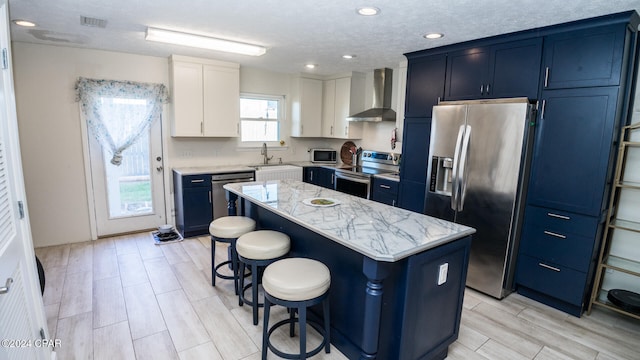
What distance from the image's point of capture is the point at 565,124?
2703mm

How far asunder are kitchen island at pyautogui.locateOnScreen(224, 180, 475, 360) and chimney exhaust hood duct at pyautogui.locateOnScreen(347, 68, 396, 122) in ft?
8.75

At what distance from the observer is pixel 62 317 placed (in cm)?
252

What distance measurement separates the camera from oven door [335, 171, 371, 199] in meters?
4.46

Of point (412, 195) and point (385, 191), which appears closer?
point (412, 195)

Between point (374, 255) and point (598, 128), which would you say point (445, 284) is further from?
point (598, 128)

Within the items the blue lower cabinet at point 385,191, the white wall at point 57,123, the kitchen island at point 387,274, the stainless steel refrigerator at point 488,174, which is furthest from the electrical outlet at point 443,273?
the white wall at point 57,123

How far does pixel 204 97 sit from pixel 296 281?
345 cm

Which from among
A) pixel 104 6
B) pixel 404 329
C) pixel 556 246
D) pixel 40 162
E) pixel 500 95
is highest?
pixel 104 6

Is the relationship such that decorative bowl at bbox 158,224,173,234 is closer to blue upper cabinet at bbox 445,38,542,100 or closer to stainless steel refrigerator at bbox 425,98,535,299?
stainless steel refrigerator at bbox 425,98,535,299

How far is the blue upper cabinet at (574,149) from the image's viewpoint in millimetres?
2521

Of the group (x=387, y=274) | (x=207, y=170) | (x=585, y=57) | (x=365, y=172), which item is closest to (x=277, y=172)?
(x=207, y=170)

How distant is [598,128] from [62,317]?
4.45 m

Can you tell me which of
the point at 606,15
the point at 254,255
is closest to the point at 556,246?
the point at 606,15

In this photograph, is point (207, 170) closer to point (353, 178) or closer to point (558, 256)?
point (353, 178)
